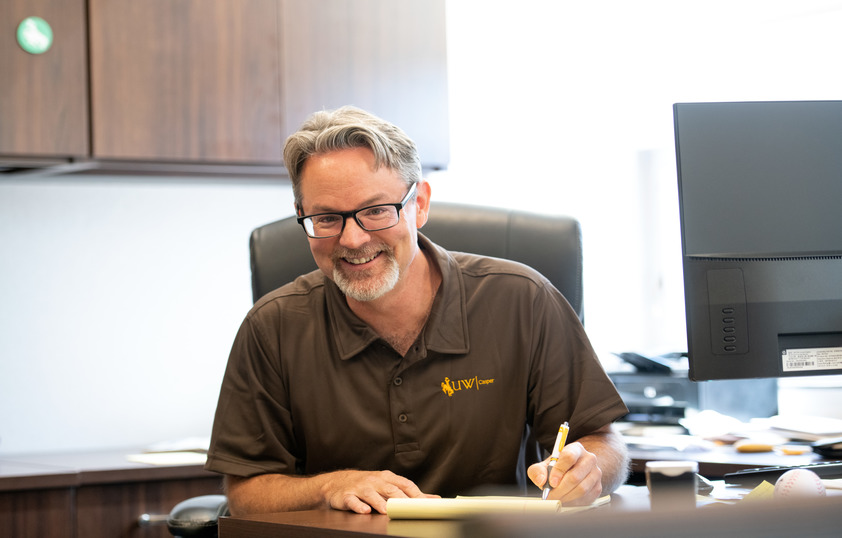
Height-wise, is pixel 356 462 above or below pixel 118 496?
above

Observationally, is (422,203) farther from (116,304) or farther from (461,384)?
(116,304)

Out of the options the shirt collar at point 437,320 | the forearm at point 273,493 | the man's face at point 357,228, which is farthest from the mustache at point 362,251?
the forearm at point 273,493

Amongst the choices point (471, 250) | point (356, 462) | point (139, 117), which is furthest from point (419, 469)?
point (139, 117)

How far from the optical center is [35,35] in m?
2.22

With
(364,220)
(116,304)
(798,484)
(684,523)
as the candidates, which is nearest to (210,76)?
(116,304)

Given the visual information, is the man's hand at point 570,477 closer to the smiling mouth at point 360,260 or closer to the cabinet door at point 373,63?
the smiling mouth at point 360,260

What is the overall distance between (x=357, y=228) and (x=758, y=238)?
0.64 meters

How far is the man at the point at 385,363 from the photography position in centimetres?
155

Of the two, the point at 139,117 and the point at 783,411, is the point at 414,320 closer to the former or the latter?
the point at 139,117

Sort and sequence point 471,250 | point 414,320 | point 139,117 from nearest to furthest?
1. point 414,320
2. point 471,250
3. point 139,117

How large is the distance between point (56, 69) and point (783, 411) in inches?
89.5

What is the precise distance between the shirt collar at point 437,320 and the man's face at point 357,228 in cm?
6

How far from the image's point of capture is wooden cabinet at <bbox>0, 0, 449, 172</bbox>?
7.37ft

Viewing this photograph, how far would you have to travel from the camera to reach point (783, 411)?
2.78 m
